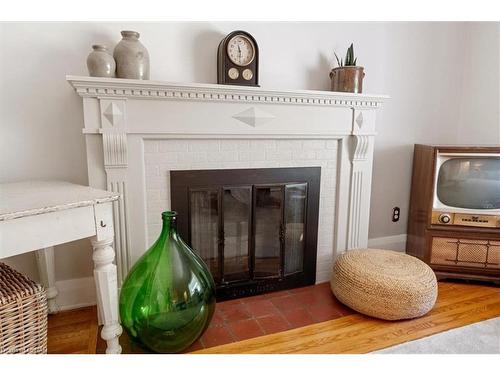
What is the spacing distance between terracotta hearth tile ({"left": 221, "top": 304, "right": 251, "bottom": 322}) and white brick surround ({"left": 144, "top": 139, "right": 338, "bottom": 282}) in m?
0.54

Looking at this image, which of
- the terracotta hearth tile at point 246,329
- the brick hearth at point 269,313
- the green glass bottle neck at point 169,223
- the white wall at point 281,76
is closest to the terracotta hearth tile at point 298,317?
the brick hearth at point 269,313

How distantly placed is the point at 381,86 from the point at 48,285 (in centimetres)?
233

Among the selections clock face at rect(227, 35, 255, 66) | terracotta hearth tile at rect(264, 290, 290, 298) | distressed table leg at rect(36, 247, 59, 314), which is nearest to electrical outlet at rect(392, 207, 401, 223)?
terracotta hearth tile at rect(264, 290, 290, 298)

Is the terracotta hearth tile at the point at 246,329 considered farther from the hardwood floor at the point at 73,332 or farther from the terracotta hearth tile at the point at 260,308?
the hardwood floor at the point at 73,332

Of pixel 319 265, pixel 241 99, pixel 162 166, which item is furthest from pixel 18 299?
pixel 319 265

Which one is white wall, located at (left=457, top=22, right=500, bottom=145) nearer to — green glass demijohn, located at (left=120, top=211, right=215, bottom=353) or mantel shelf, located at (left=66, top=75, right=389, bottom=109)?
Result: mantel shelf, located at (left=66, top=75, right=389, bottom=109)

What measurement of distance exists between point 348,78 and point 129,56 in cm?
119

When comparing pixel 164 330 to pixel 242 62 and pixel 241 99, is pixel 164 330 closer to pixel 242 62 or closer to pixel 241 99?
pixel 241 99

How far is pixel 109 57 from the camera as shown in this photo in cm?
152

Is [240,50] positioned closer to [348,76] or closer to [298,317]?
[348,76]

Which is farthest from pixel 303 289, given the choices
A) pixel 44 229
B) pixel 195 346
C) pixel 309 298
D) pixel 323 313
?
pixel 44 229

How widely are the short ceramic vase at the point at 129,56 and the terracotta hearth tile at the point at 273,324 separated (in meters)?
1.33

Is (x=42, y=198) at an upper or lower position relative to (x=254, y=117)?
lower

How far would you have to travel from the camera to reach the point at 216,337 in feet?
5.22
